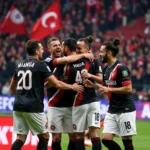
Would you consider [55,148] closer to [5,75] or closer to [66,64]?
[66,64]

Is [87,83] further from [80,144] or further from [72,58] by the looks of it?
[80,144]

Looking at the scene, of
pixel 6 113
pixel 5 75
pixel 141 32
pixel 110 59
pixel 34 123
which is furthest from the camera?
pixel 141 32

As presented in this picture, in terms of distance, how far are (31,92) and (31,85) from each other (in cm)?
12

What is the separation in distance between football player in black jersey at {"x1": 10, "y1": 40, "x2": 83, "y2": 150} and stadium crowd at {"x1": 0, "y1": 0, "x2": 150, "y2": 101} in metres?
15.0

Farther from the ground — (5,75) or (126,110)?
(5,75)

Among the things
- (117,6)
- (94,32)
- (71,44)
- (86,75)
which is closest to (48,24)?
(94,32)

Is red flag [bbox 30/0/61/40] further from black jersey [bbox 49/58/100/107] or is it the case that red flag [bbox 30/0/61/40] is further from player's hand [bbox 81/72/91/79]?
player's hand [bbox 81/72/91/79]

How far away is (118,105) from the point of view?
11656 mm

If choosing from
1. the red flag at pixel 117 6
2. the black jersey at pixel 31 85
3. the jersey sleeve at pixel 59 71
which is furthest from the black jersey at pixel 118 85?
the red flag at pixel 117 6

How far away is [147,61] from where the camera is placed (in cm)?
2741

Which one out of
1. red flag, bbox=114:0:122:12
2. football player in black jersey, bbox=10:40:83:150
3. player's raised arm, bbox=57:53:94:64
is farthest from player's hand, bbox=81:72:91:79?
red flag, bbox=114:0:122:12

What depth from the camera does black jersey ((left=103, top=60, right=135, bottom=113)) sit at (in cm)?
1155

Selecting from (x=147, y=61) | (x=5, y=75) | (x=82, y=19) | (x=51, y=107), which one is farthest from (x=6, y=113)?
(x=51, y=107)

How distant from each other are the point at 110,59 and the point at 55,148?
1999 millimetres
